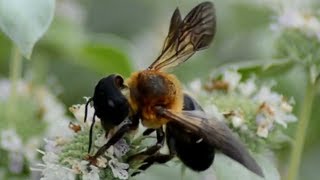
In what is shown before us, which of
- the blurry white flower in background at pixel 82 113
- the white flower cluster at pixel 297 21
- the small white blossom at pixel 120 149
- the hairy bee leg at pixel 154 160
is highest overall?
the white flower cluster at pixel 297 21

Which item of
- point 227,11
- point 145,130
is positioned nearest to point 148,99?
point 145,130

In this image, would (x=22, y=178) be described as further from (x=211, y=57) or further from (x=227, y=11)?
(x=227, y=11)

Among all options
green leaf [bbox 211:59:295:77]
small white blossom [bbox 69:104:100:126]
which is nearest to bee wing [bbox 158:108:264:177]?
small white blossom [bbox 69:104:100:126]

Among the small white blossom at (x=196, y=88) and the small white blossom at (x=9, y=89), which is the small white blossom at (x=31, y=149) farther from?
the small white blossom at (x=196, y=88)

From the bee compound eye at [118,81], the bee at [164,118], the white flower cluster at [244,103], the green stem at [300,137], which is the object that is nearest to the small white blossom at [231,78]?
the white flower cluster at [244,103]

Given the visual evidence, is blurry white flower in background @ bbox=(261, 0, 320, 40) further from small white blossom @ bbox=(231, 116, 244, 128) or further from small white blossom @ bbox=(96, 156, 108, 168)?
small white blossom @ bbox=(96, 156, 108, 168)

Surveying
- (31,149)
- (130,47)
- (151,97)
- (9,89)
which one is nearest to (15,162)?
(31,149)
